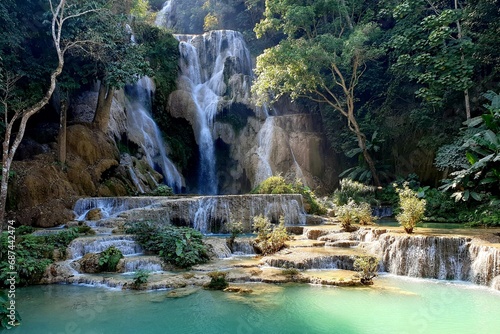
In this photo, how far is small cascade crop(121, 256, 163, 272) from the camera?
9.36m

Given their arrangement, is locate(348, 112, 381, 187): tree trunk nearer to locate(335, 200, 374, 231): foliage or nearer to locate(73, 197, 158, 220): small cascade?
locate(335, 200, 374, 231): foliage

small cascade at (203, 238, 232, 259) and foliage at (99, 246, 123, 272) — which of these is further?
small cascade at (203, 238, 232, 259)

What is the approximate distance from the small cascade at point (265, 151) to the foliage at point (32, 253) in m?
13.4

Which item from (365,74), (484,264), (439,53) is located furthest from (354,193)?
(484,264)

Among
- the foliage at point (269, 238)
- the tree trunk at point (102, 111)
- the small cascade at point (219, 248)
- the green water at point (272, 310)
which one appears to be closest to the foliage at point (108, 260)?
the green water at point (272, 310)

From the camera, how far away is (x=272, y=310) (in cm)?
662

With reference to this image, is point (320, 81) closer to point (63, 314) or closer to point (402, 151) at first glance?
point (402, 151)

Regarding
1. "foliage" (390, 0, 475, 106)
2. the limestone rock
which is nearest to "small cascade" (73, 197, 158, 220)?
the limestone rock

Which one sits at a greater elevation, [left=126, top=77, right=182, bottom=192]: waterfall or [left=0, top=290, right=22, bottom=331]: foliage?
[left=126, top=77, right=182, bottom=192]: waterfall

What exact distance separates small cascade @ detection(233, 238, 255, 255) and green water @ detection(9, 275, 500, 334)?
317 cm

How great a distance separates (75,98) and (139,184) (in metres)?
5.97

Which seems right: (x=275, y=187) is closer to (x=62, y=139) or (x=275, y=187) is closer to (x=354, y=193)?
(x=354, y=193)

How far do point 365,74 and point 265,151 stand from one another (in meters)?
7.36

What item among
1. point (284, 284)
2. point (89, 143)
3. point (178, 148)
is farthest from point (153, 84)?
point (284, 284)
